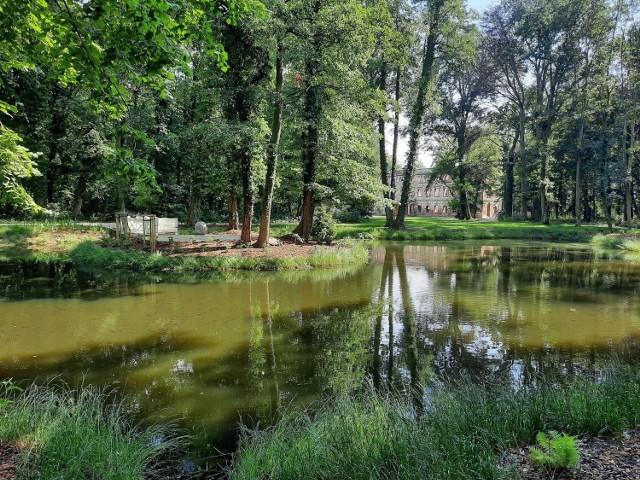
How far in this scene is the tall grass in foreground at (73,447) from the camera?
3262 millimetres

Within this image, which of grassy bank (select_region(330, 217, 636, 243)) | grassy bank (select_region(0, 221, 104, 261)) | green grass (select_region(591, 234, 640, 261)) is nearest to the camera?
grassy bank (select_region(0, 221, 104, 261))

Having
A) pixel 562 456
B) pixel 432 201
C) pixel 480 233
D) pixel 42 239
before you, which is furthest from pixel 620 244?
pixel 432 201

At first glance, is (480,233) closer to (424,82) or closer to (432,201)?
(424,82)

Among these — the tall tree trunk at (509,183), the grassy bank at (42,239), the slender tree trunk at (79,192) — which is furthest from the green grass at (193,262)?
the tall tree trunk at (509,183)

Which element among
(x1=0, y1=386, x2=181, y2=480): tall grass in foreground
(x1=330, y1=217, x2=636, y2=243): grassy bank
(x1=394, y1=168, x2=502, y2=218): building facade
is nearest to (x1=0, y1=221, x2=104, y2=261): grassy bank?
(x1=330, y1=217, x2=636, y2=243): grassy bank

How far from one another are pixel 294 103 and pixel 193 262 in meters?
8.23

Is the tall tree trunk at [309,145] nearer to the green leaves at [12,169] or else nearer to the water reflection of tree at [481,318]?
the water reflection of tree at [481,318]

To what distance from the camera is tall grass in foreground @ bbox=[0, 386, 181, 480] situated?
3262 millimetres

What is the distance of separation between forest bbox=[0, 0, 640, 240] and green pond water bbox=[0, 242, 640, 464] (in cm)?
282

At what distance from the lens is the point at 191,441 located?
4559 mm

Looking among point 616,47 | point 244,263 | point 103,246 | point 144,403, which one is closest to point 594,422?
point 144,403

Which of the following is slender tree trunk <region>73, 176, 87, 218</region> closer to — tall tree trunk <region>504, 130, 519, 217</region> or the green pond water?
the green pond water

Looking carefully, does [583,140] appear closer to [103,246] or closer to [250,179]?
[250,179]

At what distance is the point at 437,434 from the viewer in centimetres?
371
